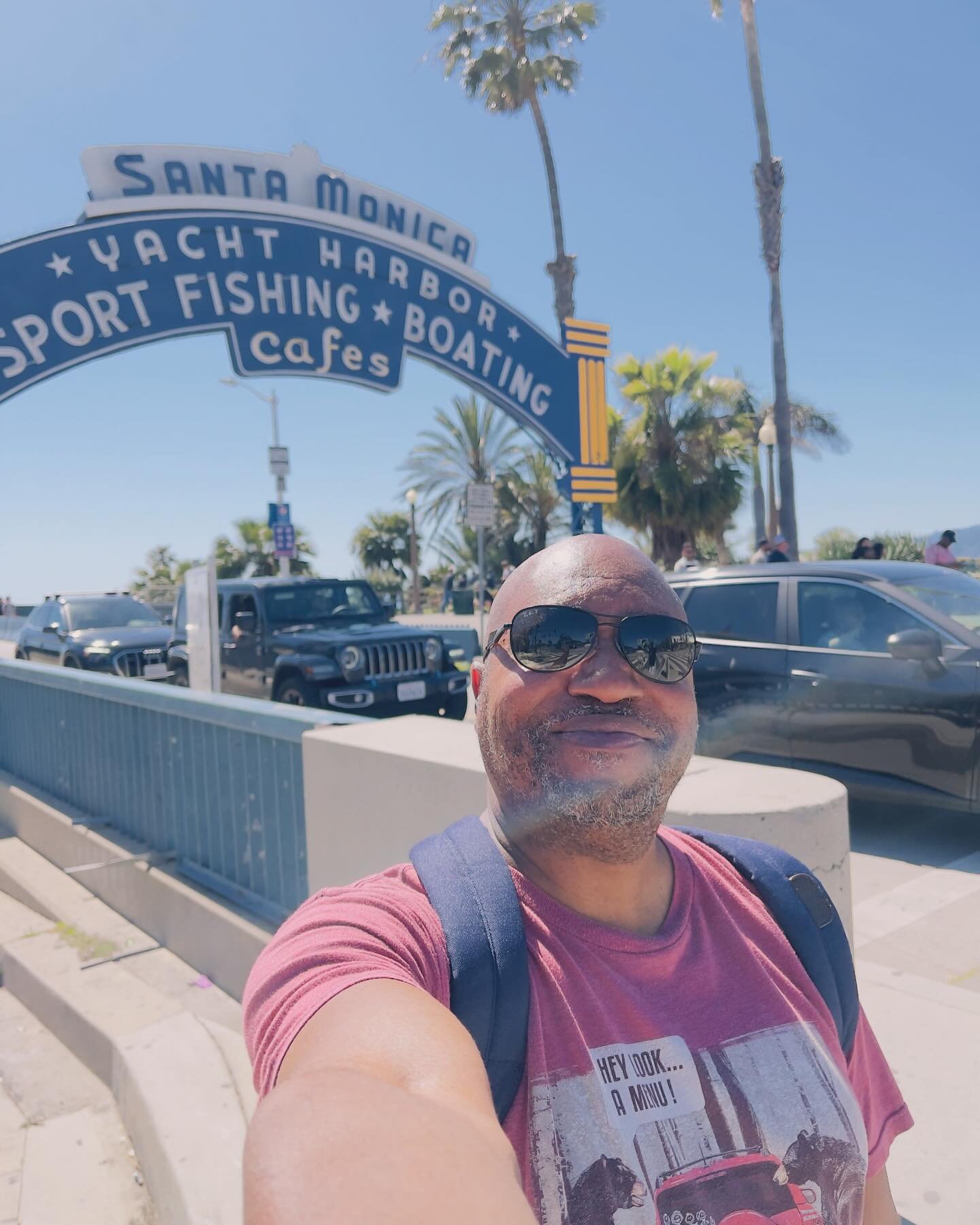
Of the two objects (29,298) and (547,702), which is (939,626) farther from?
(29,298)

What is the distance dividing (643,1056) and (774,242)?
20.2 metres

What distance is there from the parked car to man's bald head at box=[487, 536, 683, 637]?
821 mm

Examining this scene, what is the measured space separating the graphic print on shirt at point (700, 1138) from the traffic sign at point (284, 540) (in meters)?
16.9

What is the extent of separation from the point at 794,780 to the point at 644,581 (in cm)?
114

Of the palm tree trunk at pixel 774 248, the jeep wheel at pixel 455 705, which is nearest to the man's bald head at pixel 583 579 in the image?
the jeep wheel at pixel 455 705

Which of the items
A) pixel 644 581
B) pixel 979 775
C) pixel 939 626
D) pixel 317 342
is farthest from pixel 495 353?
pixel 644 581

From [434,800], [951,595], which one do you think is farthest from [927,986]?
[951,595]

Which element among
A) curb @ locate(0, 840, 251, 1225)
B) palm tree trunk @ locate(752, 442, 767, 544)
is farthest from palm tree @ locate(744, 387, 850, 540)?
curb @ locate(0, 840, 251, 1225)

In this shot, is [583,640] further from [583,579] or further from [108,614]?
[108,614]

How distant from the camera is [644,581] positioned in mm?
1604

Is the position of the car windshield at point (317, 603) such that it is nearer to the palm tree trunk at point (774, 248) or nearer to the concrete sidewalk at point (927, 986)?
the concrete sidewalk at point (927, 986)

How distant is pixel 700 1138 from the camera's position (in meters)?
1.16

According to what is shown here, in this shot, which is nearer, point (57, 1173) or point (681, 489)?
point (57, 1173)

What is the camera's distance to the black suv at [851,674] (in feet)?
16.7
